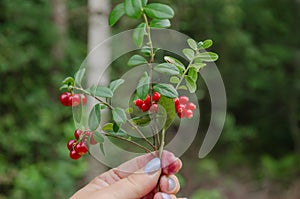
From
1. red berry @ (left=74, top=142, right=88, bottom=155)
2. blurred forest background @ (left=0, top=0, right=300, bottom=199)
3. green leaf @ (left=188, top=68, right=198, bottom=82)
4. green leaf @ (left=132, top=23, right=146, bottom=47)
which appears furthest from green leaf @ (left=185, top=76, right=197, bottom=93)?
blurred forest background @ (left=0, top=0, right=300, bottom=199)

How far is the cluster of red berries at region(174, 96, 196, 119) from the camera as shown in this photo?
2.68 ft

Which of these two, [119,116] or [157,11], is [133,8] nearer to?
[157,11]

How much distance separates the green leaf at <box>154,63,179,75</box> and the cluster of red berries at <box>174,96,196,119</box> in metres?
0.06

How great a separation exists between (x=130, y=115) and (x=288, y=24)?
3.78 meters

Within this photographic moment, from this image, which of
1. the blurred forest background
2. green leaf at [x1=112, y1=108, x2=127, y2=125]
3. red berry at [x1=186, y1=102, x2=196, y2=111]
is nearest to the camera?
green leaf at [x1=112, y1=108, x2=127, y2=125]

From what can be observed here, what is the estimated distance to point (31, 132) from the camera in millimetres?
3283

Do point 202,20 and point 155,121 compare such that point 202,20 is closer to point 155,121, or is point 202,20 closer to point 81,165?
point 81,165

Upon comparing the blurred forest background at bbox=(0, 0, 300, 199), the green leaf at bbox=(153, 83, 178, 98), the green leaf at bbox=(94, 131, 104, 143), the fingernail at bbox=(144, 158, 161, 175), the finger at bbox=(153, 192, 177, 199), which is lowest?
the blurred forest background at bbox=(0, 0, 300, 199)

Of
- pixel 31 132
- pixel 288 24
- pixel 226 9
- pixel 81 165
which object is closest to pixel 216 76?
pixel 81 165

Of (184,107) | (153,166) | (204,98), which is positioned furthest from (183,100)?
(204,98)

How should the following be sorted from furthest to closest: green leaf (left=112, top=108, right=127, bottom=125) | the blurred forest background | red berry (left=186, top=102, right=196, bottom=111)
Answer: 1. the blurred forest background
2. red berry (left=186, top=102, right=196, bottom=111)
3. green leaf (left=112, top=108, right=127, bottom=125)

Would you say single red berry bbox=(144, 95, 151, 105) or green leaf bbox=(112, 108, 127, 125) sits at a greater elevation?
green leaf bbox=(112, 108, 127, 125)

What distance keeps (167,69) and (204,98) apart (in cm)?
266

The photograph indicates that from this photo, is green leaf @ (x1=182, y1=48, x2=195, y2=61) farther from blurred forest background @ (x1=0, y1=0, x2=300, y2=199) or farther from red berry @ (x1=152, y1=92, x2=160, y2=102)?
blurred forest background @ (x1=0, y1=0, x2=300, y2=199)
